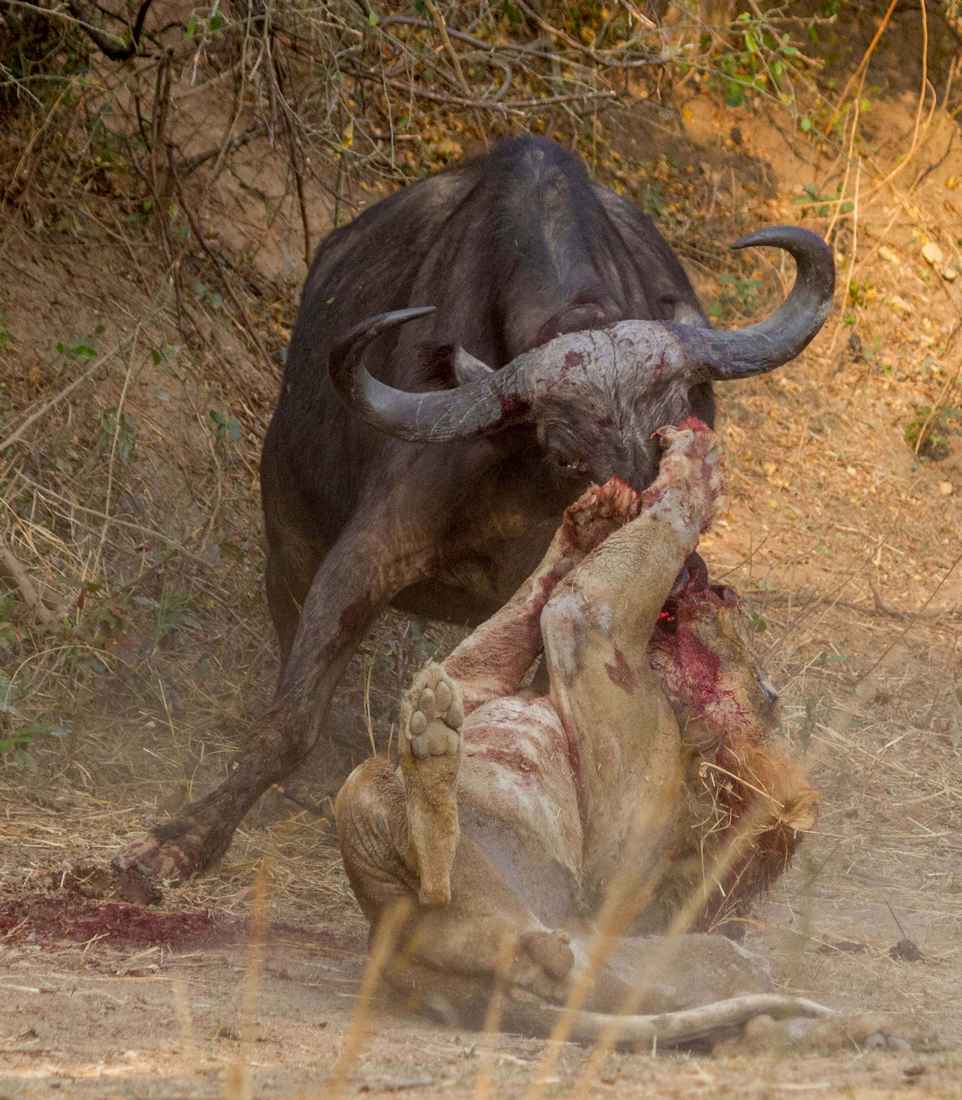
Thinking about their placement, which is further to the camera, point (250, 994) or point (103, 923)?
point (103, 923)

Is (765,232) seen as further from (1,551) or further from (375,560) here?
(1,551)

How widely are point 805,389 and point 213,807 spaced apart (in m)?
6.94

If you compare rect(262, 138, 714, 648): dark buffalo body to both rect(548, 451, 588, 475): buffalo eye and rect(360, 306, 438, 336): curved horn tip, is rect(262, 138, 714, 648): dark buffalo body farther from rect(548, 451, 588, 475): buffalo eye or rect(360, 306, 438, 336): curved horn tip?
rect(360, 306, 438, 336): curved horn tip

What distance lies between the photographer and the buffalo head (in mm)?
4777

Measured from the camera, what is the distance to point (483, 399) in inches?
196

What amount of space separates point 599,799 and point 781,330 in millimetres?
2044

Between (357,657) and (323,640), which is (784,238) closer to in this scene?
(323,640)

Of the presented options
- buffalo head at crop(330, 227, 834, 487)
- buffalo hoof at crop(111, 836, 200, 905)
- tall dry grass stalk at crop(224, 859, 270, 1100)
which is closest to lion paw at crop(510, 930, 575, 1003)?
tall dry grass stalk at crop(224, 859, 270, 1100)

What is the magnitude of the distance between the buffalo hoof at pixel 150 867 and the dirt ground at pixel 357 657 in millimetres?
61

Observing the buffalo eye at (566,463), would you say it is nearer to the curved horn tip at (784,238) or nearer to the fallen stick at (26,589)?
the curved horn tip at (784,238)

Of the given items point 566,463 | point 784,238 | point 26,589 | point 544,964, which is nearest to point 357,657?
point 26,589

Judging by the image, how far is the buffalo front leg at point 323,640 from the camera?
16.7 ft

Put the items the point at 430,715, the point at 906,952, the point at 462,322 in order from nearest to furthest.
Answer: the point at 430,715, the point at 906,952, the point at 462,322

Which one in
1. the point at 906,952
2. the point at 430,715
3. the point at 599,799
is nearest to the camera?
the point at 430,715
